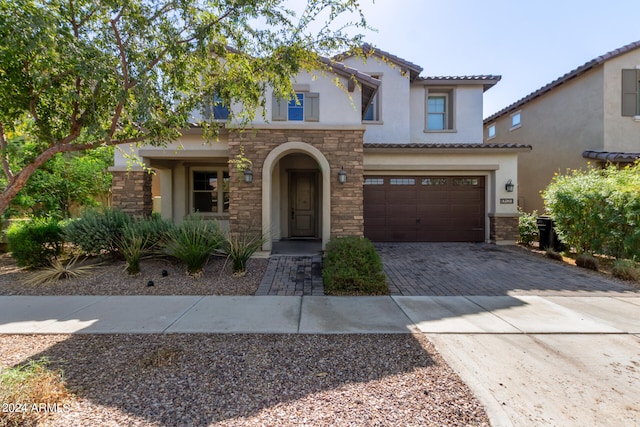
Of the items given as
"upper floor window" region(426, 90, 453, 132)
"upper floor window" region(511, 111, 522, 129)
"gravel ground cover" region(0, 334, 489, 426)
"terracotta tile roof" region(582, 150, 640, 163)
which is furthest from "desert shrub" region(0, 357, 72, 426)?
"upper floor window" region(511, 111, 522, 129)

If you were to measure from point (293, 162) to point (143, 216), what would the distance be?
5197 mm

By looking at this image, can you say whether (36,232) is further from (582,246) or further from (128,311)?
(582,246)

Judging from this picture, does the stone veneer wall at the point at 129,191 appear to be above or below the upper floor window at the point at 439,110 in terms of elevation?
below

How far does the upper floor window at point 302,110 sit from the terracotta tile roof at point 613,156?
35.0 feet

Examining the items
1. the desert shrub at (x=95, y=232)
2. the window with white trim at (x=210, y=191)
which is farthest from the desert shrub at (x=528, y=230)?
the desert shrub at (x=95, y=232)

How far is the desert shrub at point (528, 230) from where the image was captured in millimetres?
10805

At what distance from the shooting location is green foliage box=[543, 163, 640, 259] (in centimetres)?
735

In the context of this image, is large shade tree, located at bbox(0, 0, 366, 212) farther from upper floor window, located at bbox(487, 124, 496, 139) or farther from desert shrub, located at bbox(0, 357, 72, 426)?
upper floor window, located at bbox(487, 124, 496, 139)

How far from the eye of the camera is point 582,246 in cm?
854

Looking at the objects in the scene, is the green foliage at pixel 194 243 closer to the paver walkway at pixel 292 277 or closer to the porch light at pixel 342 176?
the paver walkway at pixel 292 277

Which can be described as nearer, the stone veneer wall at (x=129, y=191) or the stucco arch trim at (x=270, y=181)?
the stucco arch trim at (x=270, y=181)

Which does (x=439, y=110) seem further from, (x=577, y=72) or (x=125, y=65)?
(x=125, y=65)

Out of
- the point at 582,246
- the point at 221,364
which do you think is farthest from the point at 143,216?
the point at 582,246

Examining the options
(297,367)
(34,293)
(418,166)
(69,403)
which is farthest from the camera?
(418,166)
